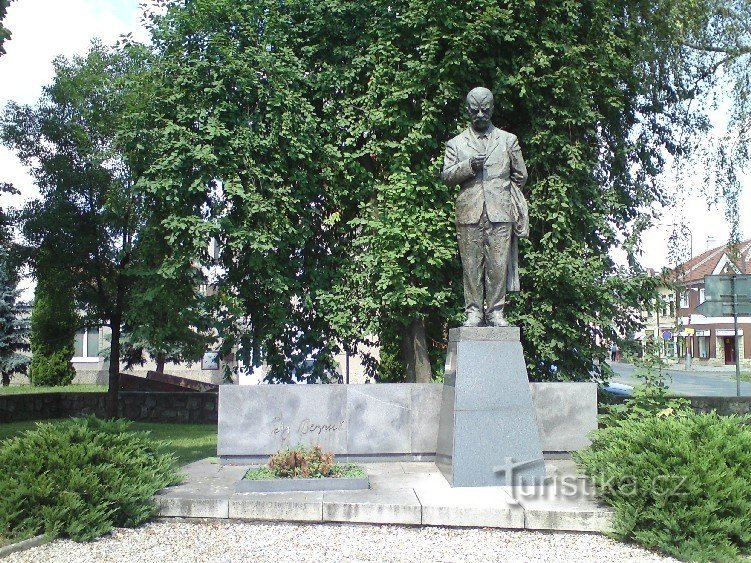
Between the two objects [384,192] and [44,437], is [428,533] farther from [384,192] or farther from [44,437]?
[384,192]

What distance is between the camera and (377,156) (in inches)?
526

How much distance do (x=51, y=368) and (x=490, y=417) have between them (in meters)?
24.7

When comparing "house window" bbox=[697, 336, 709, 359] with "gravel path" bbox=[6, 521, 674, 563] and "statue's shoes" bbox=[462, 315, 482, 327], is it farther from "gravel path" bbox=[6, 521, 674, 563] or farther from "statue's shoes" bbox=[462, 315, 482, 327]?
"gravel path" bbox=[6, 521, 674, 563]

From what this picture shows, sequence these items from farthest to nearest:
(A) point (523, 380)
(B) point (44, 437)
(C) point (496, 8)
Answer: (C) point (496, 8) → (A) point (523, 380) → (B) point (44, 437)

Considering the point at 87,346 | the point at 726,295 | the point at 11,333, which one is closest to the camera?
the point at 726,295

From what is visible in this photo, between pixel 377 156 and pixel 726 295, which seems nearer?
pixel 377 156

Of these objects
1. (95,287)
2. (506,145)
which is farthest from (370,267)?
(95,287)

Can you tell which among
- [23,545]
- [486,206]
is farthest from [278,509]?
[486,206]

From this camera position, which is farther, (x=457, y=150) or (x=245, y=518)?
(x=457, y=150)

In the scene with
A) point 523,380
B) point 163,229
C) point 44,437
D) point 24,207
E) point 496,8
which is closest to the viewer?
point 44,437

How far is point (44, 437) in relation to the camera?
7.07 metres

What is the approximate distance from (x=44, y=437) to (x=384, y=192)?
24.2ft

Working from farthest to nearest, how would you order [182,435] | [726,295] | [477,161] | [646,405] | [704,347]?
[704,347], [182,435], [726,295], [646,405], [477,161]

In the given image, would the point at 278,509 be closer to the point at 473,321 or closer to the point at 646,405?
the point at 473,321
